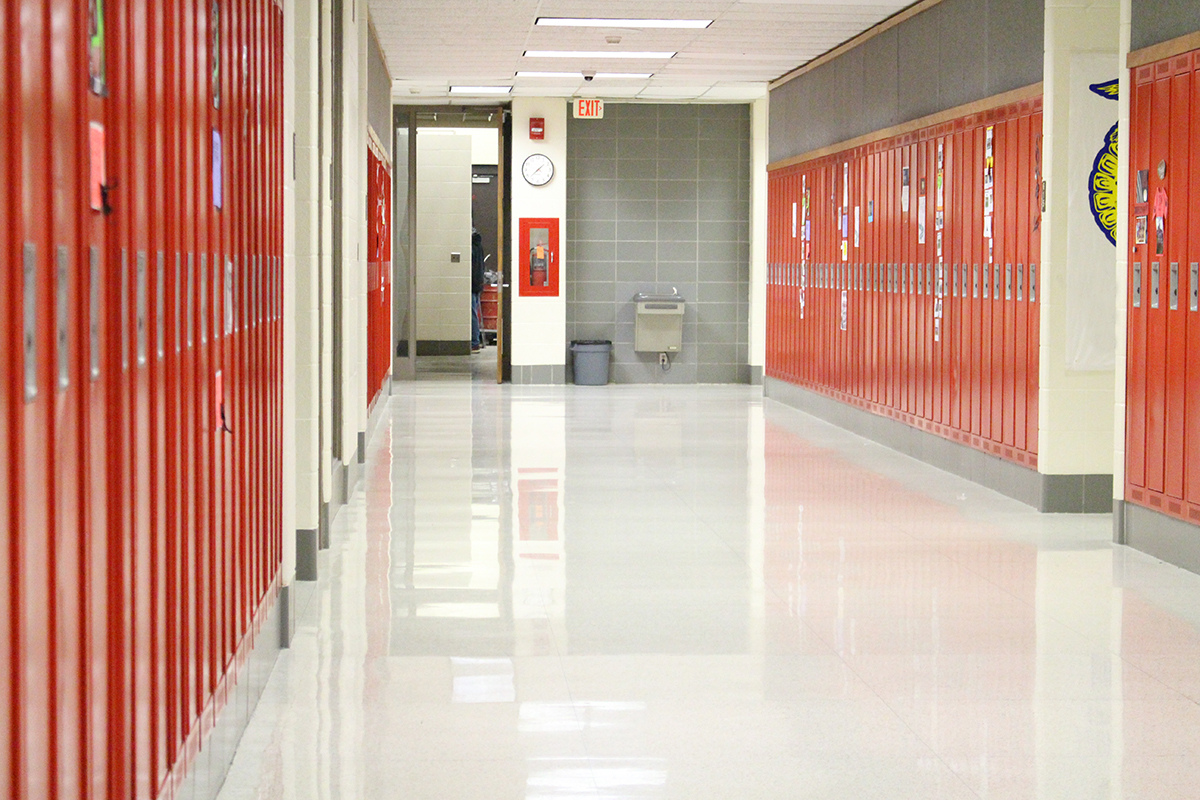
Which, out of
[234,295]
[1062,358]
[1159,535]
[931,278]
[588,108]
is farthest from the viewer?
[588,108]

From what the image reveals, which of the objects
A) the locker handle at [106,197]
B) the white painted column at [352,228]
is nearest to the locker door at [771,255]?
the white painted column at [352,228]

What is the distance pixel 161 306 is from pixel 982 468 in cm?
671

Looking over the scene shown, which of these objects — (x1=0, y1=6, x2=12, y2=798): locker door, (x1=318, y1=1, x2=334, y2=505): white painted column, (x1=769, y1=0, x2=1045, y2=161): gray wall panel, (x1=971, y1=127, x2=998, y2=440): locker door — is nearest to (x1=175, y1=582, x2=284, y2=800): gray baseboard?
(x1=0, y1=6, x2=12, y2=798): locker door

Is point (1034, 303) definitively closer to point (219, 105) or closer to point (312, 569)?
point (312, 569)

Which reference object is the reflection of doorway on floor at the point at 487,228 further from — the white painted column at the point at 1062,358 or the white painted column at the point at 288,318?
the white painted column at the point at 288,318

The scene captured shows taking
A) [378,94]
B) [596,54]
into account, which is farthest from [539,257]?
[378,94]

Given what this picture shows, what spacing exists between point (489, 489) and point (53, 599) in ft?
20.9

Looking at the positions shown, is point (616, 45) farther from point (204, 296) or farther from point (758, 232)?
point (204, 296)

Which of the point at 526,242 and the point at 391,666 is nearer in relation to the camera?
the point at 391,666

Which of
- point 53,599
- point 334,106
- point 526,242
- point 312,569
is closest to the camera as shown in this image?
point 53,599

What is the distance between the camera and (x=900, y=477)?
8.94 meters

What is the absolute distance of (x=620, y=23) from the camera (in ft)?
35.0

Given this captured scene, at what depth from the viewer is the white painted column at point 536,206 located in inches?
621

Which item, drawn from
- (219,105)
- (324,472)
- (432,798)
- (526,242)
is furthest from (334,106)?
(526,242)
